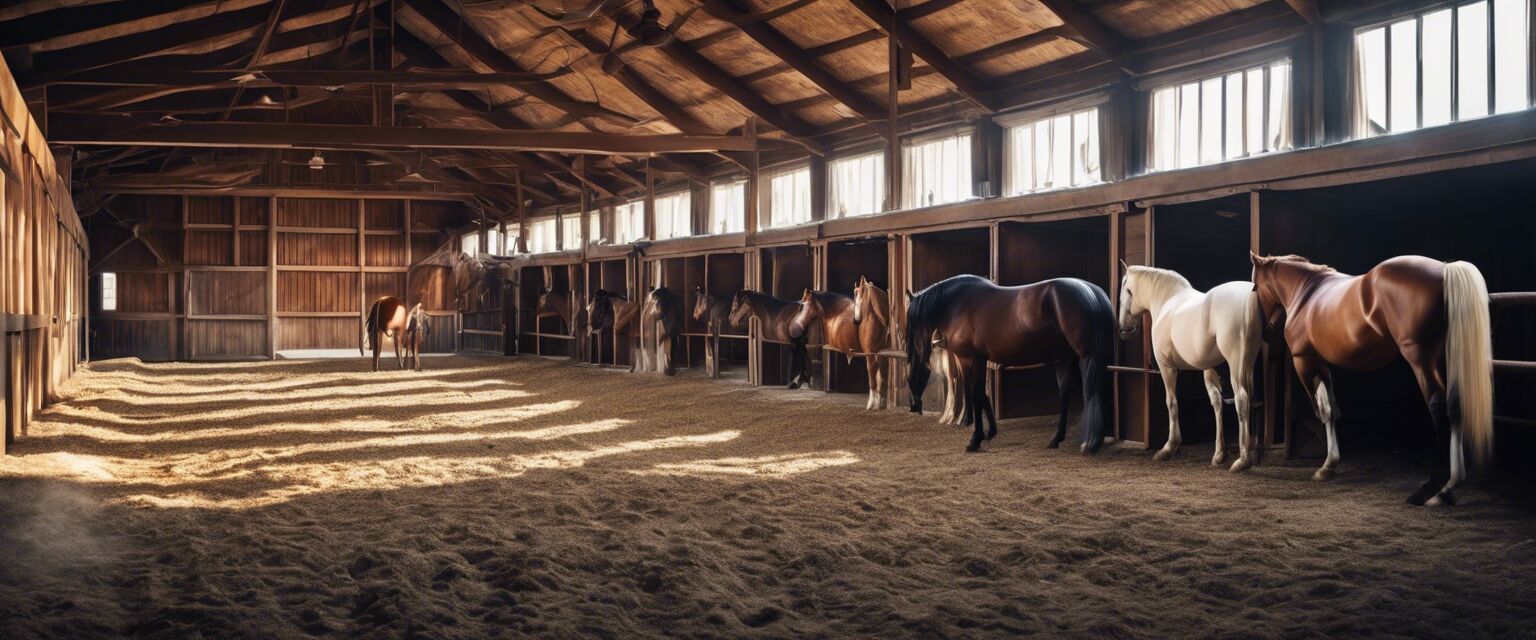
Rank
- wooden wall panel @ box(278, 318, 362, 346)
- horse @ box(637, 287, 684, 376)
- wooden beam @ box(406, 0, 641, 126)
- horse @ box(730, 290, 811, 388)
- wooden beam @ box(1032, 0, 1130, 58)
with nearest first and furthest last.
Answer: wooden beam @ box(1032, 0, 1130, 58), horse @ box(730, 290, 811, 388), horse @ box(637, 287, 684, 376), wooden beam @ box(406, 0, 641, 126), wooden wall panel @ box(278, 318, 362, 346)

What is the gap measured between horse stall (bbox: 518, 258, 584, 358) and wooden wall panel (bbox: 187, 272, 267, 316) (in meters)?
7.34

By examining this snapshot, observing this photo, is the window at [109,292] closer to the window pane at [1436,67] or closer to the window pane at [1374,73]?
the window pane at [1374,73]

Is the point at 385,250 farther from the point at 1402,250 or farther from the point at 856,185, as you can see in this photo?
the point at 1402,250

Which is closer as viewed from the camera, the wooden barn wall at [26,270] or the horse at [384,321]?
the wooden barn wall at [26,270]

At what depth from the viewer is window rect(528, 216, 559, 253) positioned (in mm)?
27797

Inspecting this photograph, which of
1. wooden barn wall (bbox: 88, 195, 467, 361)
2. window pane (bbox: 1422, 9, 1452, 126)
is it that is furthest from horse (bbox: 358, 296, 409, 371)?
window pane (bbox: 1422, 9, 1452, 126)

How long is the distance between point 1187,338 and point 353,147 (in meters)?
14.7

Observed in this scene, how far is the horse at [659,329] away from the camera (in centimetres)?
1720

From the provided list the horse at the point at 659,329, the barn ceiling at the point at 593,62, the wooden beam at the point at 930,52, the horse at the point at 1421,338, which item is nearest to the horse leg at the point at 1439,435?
the horse at the point at 1421,338

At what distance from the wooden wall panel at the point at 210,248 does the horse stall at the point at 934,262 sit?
2152cm

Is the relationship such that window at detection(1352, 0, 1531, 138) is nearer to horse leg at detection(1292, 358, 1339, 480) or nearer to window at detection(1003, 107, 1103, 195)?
horse leg at detection(1292, 358, 1339, 480)

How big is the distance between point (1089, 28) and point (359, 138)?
1123 cm

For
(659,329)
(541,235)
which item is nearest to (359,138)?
(659,329)

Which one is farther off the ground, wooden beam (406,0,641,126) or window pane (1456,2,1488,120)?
wooden beam (406,0,641,126)
